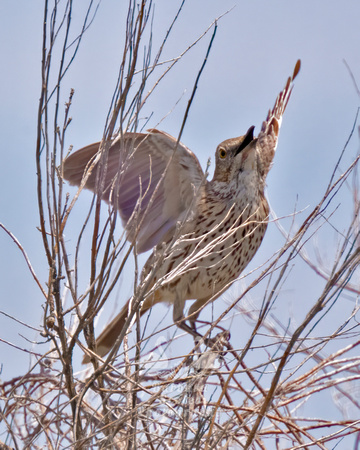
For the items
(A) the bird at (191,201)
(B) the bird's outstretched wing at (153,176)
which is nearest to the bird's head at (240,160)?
(A) the bird at (191,201)

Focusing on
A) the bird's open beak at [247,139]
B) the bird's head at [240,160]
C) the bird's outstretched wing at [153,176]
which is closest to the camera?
the bird's outstretched wing at [153,176]

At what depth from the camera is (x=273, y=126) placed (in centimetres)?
584

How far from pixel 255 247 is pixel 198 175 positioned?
74 cm

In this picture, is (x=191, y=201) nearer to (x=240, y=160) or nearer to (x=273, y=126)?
(x=240, y=160)

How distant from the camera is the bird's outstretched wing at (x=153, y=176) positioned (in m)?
5.24

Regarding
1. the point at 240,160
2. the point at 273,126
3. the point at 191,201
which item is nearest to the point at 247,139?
the point at 240,160

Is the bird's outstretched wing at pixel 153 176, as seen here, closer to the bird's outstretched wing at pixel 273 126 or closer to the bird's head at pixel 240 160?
the bird's head at pixel 240 160

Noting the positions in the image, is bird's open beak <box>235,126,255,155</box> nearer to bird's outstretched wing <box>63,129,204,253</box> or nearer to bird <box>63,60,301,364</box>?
bird <box>63,60,301,364</box>

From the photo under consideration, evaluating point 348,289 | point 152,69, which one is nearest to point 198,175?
point 348,289

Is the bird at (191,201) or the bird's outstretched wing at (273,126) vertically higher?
the bird's outstretched wing at (273,126)

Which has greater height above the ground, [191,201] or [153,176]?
[153,176]

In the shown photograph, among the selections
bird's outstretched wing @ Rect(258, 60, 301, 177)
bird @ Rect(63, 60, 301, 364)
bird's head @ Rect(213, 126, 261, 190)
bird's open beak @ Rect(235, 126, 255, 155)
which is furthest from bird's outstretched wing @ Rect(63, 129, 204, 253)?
bird's outstretched wing @ Rect(258, 60, 301, 177)

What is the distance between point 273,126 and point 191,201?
3.54ft

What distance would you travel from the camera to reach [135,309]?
9.91 ft
